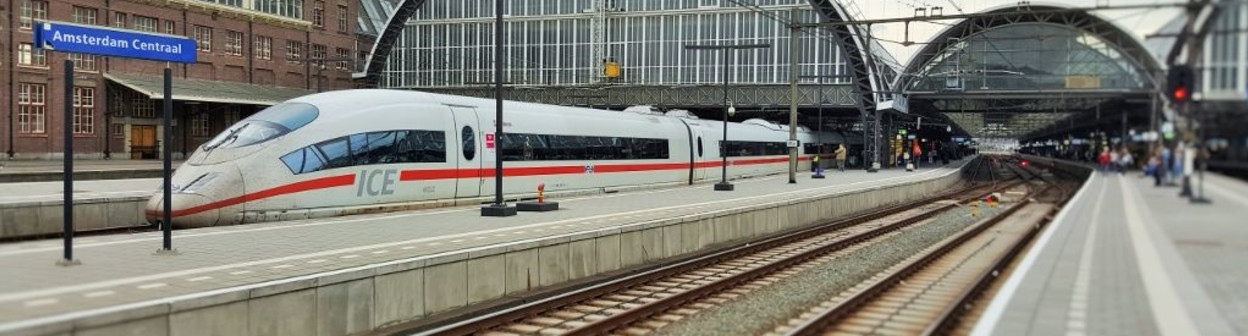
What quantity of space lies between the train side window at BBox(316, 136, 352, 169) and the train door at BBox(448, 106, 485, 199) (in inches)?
132

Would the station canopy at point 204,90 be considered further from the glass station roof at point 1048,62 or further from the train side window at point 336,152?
the glass station roof at point 1048,62

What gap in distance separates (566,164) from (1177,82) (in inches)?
893

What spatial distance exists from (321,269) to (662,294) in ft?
14.9

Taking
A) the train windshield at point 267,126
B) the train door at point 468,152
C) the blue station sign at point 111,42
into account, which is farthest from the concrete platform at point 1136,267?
the train door at point 468,152

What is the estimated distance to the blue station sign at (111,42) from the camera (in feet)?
32.6

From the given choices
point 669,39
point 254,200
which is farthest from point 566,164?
point 669,39

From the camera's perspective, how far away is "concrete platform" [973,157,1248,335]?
2.47 m

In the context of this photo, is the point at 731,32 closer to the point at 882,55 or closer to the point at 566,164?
the point at 882,55

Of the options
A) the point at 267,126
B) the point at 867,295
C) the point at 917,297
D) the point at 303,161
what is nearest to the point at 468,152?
the point at 303,161

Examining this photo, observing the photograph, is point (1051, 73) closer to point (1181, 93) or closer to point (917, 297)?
point (1181, 93)

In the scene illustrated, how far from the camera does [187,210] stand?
1477 cm

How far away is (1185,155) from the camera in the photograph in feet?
8.38

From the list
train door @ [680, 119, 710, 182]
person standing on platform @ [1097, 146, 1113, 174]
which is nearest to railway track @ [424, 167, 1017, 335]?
person standing on platform @ [1097, 146, 1113, 174]

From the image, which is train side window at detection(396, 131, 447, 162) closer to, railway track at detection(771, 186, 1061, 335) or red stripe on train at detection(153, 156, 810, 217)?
red stripe on train at detection(153, 156, 810, 217)
